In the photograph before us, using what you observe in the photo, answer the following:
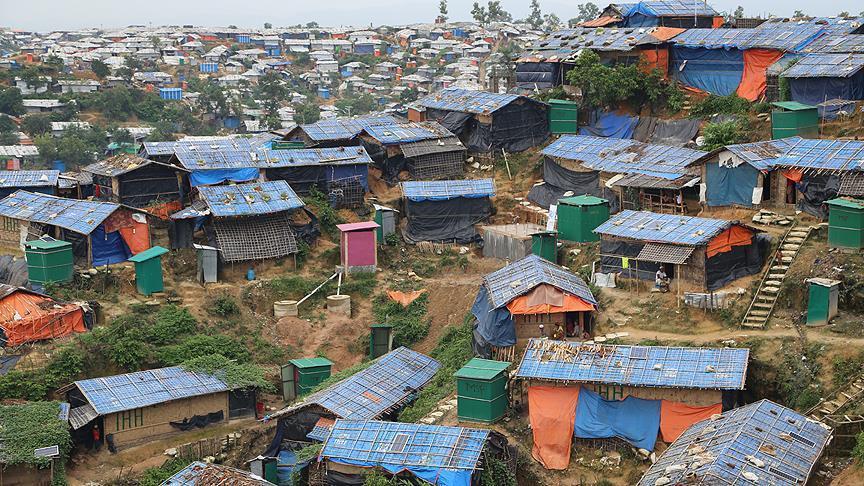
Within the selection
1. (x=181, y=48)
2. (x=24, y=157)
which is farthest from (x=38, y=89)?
(x=181, y=48)

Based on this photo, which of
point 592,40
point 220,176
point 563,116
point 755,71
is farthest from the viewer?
point 592,40

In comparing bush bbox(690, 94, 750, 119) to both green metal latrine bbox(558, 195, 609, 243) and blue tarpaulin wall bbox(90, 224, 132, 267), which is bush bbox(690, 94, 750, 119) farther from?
blue tarpaulin wall bbox(90, 224, 132, 267)

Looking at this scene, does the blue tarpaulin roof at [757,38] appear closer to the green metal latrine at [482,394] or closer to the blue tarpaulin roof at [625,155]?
the blue tarpaulin roof at [625,155]

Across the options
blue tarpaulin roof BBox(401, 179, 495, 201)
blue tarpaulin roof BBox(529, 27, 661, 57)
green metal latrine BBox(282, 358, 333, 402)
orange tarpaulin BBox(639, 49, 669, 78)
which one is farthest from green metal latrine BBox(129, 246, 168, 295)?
orange tarpaulin BBox(639, 49, 669, 78)

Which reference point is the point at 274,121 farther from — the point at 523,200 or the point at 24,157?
the point at 523,200

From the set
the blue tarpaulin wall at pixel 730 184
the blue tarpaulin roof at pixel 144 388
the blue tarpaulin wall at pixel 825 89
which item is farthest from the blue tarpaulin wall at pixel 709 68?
the blue tarpaulin roof at pixel 144 388

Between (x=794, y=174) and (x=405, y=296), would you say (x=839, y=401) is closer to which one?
(x=794, y=174)

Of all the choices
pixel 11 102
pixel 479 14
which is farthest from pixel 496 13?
pixel 11 102
